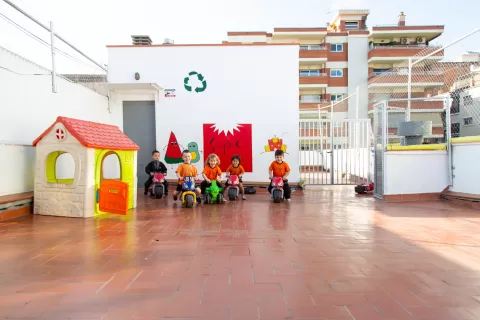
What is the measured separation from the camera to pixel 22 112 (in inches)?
246

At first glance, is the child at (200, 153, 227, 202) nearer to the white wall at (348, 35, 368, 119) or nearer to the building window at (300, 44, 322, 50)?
the white wall at (348, 35, 368, 119)

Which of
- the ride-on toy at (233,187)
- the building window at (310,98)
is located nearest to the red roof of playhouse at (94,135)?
the ride-on toy at (233,187)

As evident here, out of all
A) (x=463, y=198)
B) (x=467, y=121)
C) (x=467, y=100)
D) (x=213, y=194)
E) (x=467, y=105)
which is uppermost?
(x=467, y=100)

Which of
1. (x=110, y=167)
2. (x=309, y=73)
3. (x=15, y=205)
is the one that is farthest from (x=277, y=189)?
(x=309, y=73)

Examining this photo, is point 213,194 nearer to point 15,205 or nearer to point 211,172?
point 211,172

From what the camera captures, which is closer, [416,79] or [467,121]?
[467,121]

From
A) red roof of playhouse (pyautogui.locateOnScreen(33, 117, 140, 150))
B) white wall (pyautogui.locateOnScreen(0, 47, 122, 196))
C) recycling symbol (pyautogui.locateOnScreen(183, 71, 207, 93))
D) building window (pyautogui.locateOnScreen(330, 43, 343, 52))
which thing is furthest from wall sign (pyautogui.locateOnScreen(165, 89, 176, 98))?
building window (pyautogui.locateOnScreen(330, 43, 343, 52))

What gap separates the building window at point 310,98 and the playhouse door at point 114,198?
29.2 m

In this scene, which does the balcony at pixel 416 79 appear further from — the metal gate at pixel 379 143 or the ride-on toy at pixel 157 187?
the ride-on toy at pixel 157 187

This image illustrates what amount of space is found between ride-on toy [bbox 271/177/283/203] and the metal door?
4222 millimetres

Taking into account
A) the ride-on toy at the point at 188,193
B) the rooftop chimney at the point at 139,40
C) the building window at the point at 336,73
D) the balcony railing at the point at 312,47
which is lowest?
the ride-on toy at the point at 188,193

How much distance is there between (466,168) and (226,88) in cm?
626

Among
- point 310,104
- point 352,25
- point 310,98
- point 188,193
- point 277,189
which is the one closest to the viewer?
point 188,193

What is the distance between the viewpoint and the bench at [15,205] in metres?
5.58
